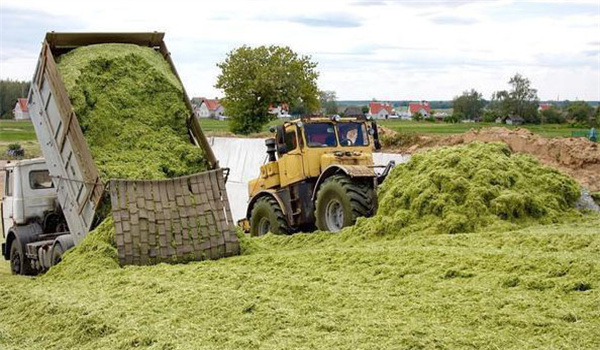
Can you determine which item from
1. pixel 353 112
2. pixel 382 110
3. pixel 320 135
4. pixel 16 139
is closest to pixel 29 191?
pixel 320 135

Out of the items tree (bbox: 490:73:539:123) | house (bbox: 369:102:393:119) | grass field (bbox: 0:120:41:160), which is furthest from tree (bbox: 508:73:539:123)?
grass field (bbox: 0:120:41:160)

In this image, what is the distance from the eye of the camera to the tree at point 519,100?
53438 mm

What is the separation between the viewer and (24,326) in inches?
340

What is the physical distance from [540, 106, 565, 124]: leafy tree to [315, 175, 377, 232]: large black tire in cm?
3767

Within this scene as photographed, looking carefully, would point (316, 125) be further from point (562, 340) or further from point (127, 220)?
point (562, 340)

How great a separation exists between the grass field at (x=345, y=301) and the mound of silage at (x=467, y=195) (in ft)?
A: 3.96

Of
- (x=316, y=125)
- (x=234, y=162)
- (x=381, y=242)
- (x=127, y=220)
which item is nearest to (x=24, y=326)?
(x=127, y=220)

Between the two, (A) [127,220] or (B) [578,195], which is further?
(B) [578,195]

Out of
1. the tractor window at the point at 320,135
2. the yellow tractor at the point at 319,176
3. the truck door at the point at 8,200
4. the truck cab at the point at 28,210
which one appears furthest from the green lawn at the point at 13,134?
the tractor window at the point at 320,135

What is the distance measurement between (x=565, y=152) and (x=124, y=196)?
10.6 meters

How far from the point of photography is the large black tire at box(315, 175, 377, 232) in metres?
13.6

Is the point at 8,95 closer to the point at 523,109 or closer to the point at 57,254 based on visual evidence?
the point at 523,109

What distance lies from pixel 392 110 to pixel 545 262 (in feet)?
245

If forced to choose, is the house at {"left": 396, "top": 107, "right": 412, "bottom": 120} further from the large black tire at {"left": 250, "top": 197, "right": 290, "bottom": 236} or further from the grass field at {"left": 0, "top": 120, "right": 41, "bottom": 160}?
the large black tire at {"left": 250, "top": 197, "right": 290, "bottom": 236}
